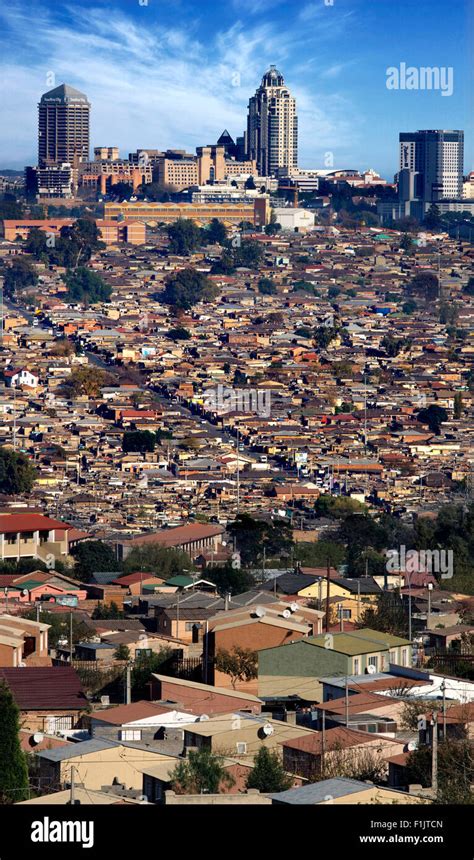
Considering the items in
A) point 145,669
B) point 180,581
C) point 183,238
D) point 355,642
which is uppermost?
point 183,238

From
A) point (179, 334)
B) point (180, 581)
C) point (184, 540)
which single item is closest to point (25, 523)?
point (184, 540)

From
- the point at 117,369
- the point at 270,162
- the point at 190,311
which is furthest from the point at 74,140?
the point at 117,369

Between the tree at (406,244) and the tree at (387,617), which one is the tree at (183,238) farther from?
the tree at (387,617)

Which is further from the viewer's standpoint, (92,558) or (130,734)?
(92,558)

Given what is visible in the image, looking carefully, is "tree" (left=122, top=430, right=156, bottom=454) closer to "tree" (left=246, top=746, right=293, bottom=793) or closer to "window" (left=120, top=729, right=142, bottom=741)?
"window" (left=120, top=729, right=142, bottom=741)

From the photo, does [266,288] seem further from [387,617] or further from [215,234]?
[387,617]
